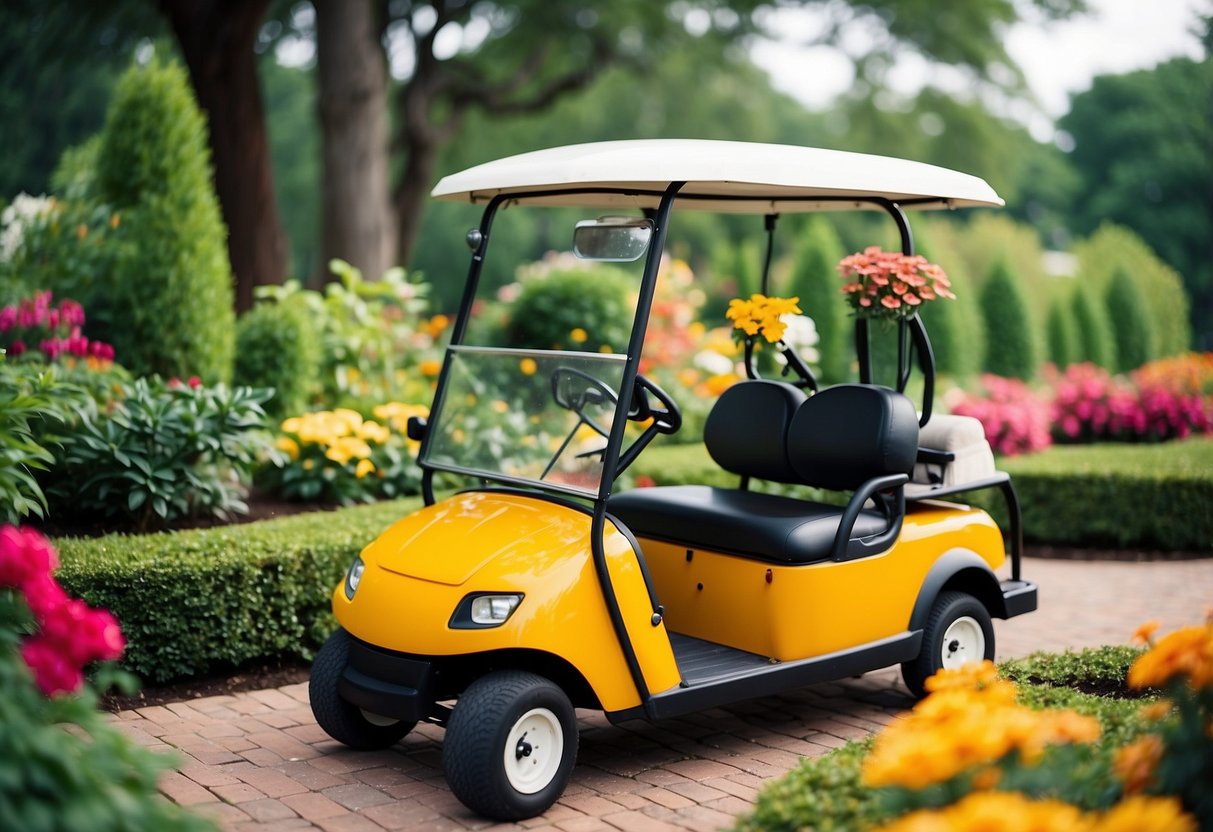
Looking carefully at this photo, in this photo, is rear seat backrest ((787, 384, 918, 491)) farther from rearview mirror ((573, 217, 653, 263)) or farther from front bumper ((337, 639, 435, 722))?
front bumper ((337, 639, 435, 722))

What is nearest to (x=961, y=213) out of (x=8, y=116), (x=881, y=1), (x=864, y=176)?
(x=881, y=1)

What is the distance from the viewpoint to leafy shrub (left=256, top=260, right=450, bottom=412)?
6859mm

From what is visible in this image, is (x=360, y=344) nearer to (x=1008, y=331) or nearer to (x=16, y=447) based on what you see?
(x=16, y=447)

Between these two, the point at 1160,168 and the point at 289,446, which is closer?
the point at 289,446

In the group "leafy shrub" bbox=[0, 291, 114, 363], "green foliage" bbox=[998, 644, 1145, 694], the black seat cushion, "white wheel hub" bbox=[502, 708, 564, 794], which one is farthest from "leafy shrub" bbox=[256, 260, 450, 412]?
"green foliage" bbox=[998, 644, 1145, 694]

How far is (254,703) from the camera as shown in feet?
14.1

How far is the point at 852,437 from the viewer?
4078 mm

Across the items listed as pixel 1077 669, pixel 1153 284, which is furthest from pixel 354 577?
pixel 1153 284

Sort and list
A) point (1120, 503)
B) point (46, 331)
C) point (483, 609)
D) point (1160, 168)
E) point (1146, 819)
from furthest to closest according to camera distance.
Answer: point (1160, 168) → point (1120, 503) → point (46, 331) → point (483, 609) → point (1146, 819)

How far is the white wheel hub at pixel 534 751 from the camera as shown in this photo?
3227 mm

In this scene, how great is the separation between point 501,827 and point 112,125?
4669 mm

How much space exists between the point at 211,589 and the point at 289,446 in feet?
5.63

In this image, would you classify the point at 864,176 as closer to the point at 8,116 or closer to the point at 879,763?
the point at 879,763

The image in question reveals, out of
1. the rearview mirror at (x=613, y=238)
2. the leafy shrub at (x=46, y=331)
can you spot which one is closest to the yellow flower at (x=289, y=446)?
the leafy shrub at (x=46, y=331)
